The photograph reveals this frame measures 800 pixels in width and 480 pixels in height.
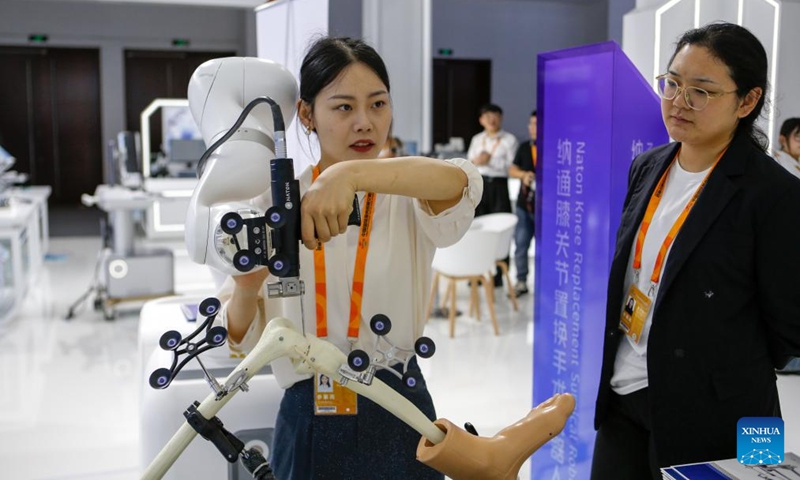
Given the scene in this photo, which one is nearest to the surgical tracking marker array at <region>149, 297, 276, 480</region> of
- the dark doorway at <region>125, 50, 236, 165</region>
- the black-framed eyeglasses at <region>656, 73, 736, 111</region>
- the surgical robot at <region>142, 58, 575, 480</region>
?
the surgical robot at <region>142, 58, 575, 480</region>

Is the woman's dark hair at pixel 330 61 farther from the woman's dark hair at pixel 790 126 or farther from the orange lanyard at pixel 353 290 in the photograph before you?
the woman's dark hair at pixel 790 126

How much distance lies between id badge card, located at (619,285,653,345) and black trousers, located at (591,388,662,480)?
0.39 feet

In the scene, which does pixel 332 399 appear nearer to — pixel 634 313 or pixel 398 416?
pixel 398 416

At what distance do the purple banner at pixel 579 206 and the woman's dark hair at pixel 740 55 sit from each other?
778 mm

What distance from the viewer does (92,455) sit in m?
3.47

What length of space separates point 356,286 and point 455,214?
7.9 inches

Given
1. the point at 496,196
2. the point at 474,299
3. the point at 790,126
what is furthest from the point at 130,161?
the point at 790,126

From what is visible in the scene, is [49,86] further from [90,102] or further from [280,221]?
[280,221]

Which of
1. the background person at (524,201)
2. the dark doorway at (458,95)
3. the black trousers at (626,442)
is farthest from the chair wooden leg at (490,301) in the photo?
the dark doorway at (458,95)

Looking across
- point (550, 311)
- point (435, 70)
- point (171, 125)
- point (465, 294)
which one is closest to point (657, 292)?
point (550, 311)

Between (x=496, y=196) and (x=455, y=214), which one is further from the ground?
(x=455, y=214)

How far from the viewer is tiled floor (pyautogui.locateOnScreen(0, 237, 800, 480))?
11.4 ft

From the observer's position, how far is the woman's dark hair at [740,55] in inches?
58.9

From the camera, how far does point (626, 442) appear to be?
1.64m
